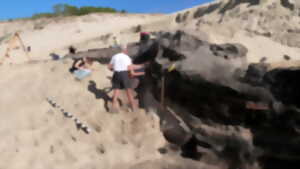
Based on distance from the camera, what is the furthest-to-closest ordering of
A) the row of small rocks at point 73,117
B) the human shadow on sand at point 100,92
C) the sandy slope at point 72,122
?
the human shadow on sand at point 100,92
the row of small rocks at point 73,117
the sandy slope at point 72,122

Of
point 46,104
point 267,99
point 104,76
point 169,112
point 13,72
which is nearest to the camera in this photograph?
point 267,99

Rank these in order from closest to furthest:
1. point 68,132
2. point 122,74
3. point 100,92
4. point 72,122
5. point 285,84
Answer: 1. point 285,84
2. point 68,132
3. point 72,122
4. point 122,74
5. point 100,92

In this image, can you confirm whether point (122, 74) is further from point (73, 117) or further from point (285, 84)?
point (285, 84)

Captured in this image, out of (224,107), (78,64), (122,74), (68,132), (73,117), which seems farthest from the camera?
(78,64)

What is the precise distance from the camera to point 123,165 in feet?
13.3

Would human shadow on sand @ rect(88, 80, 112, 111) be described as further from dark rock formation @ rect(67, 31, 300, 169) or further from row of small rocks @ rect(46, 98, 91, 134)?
dark rock formation @ rect(67, 31, 300, 169)

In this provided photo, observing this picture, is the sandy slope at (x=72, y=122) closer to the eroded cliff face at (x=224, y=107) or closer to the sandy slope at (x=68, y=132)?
the sandy slope at (x=68, y=132)

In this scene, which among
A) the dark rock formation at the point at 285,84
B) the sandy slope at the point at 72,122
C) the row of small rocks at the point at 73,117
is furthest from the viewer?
the row of small rocks at the point at 73,117

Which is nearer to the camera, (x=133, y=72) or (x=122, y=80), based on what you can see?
(x=122, y=80)

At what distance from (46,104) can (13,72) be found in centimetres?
261

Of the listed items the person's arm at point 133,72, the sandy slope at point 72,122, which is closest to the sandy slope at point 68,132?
the sandy slope at point 72,122

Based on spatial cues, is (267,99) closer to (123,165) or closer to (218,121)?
(218,121)

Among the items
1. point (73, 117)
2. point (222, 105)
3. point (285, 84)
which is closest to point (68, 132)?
point (73, 117)

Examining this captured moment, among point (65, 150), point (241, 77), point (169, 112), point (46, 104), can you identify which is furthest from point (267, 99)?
point (46, 104)
